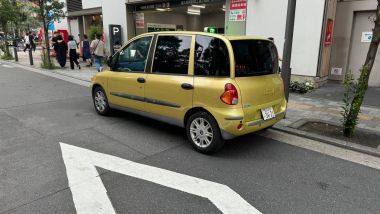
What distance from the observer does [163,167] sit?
13.4 feet

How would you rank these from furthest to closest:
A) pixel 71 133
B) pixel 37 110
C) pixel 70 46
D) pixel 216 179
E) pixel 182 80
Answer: pixel 70 46
pixel 37 110
pixel 71 133
pixel 182 80
pixel 216 179

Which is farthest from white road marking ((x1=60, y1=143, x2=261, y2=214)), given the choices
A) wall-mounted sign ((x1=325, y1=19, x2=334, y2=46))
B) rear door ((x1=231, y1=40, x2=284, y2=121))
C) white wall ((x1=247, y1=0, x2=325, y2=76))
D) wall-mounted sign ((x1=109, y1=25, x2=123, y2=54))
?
wall-mounted sign ((x1=109, y1=25, x2=123, y2=54))

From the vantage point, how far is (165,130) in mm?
5625

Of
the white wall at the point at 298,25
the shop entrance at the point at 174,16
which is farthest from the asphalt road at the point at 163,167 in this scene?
the shop entrance at the point at 174,16

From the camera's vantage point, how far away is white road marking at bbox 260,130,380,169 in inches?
172

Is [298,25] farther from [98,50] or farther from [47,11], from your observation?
[47,11]

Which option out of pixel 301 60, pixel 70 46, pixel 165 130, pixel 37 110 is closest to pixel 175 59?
pixel 165 130

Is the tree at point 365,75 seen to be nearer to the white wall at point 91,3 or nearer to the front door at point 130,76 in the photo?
the front door at point 130,76

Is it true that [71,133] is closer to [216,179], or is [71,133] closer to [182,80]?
[182,80]

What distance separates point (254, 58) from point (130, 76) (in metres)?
2.33

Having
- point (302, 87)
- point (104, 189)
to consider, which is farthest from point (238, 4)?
point (104, 189)

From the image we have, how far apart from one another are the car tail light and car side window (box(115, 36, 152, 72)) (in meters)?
1.81

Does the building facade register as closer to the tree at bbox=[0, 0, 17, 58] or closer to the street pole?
the street pole

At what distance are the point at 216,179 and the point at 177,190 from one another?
1.83ft
